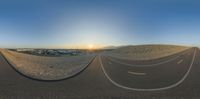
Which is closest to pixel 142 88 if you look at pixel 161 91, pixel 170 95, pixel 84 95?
pixel 161 91

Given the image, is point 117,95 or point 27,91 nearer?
point 117,95

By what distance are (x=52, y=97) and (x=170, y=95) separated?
4955mm

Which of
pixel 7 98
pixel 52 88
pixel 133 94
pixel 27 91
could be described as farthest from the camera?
pixel 52 88

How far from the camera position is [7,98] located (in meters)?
11.7

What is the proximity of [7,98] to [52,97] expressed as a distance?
180 centimetres

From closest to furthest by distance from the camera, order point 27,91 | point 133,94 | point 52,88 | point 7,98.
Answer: point 7,98, point 133,94, point 27,91, point 52,88

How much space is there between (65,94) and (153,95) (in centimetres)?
386

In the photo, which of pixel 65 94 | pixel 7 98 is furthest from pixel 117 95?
pixel 7 98

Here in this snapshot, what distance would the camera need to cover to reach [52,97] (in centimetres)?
1195

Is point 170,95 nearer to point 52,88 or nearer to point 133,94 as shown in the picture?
point 133,94

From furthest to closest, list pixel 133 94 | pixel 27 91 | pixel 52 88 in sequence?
pixel 52 88
pixel 27 91
pixel 133 94

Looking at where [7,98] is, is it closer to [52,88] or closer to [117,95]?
[52,88]

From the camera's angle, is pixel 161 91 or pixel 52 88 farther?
pixel 52 88

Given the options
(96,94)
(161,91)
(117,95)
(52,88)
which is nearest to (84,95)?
(96,94)
